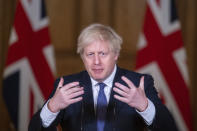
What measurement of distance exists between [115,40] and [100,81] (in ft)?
0.83

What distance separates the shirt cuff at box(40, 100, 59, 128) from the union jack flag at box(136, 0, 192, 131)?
68.2 inches

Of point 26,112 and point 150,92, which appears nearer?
point 150,92

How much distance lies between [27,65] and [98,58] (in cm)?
161

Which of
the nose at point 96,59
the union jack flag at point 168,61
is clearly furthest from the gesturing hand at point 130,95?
the union jack flag at point 168,61

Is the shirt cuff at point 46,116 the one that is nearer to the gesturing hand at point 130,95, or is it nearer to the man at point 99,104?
the man at point 99,104

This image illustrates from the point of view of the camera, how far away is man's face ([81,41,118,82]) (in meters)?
1.87

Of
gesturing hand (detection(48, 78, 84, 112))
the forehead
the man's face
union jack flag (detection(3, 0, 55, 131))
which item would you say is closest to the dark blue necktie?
the man's face

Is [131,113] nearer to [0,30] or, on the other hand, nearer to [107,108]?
[107,108]

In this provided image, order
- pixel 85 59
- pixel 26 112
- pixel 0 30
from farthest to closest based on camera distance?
1. pixel 0 30
2. pixel 26 112
3. pixel 85 59

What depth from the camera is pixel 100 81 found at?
78.4 inches

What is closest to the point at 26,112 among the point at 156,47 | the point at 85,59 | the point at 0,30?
the point at 0,30

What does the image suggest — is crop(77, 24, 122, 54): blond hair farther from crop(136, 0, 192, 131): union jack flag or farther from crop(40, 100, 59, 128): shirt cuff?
crop(136, 0, 192, 131): union jack flag

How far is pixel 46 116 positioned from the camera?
175cm

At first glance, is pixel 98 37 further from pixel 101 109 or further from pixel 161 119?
pixel 161 119
